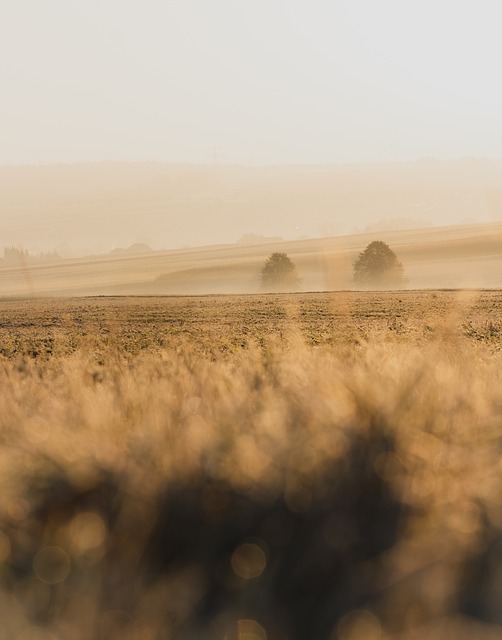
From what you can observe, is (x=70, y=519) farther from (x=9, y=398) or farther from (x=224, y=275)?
(x=224, y=275)

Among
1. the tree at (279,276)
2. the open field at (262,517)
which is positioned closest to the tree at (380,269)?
the tree at (279,276)

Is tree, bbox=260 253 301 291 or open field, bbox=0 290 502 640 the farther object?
tree, bbox=260 253 301 291

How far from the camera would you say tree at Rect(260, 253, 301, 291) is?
73500 millimetres

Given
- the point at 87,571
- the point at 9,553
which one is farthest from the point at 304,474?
the point at 9,553

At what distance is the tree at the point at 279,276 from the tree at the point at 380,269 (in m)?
6.46

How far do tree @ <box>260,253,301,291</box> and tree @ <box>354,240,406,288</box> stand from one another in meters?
6.46

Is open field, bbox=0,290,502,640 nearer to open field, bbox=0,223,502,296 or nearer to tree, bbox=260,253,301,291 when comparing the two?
open field, bbox=0,223,502,296

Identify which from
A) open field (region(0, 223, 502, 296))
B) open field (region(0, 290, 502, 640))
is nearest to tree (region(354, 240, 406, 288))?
open field (region(0, 223, 502, 296))

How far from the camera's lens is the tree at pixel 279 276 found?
73500 millimetres

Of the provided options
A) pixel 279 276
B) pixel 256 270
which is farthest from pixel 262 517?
pixel 256 270

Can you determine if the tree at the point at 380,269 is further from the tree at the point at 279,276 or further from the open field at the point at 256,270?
the tree at the point at 279,276

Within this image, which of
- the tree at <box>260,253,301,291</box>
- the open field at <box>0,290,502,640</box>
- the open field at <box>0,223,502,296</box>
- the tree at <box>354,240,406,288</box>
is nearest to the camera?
the open field at <box>0,290,502,640</box>

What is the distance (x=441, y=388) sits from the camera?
5031 millimetres

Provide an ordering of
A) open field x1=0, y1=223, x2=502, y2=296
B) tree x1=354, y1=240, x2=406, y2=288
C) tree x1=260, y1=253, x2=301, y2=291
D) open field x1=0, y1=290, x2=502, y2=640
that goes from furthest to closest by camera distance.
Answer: open field x1=0, y1=223, x2=502, y2=296 < tree x1=260, y1=253, x2=301, y2=291 < tree x1=354, y1=240, x2=406, y2=288 < open field x1=0, y1=290, x2=502, y2=640
